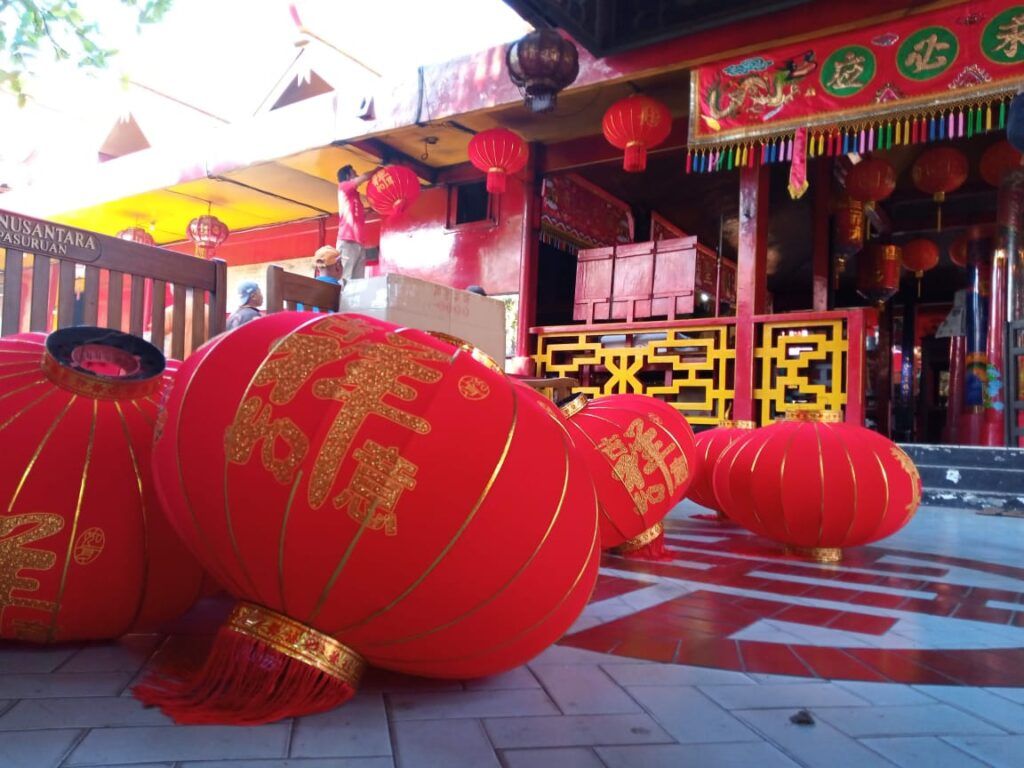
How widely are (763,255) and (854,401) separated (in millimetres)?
1619

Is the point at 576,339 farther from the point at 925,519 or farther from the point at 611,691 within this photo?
the point at 611,691

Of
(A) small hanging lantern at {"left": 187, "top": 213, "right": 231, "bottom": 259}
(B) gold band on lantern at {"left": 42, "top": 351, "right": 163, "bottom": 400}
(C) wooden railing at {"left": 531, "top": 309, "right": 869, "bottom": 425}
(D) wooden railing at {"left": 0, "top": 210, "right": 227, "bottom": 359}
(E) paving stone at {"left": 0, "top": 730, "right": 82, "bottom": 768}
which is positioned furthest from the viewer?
(A) small hanging lantern at {"left": 187, "top": 213, "right": 231, "bottom": 259}

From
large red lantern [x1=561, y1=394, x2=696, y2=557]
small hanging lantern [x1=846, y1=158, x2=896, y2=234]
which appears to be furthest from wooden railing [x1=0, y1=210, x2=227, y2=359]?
small hanging lantern [x1=846, y1=158, x2=896, y2=234]

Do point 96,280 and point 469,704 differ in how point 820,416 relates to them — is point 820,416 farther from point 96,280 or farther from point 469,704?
point 96,280

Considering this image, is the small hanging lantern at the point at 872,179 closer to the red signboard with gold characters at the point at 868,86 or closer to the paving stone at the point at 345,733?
the red signboard with gold characters at the point at 868,86

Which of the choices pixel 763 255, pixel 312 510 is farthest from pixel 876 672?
pixel 763 255

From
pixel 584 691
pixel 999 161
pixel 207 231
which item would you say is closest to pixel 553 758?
pixel 584 691

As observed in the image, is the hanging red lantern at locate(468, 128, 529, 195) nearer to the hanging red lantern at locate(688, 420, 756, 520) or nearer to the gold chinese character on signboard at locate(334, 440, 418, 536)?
the hanging red lantern at locate(688, 420, 756, 520)

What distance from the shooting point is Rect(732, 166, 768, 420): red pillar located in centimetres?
650

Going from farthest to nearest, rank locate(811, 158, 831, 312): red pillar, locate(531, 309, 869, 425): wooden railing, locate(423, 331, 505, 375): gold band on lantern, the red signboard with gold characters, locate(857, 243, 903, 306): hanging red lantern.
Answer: locate(857, 243, 903, 306): hanging red lantern → locate(811, 158, 831, 312): red pillar → locate(531, 309, 869, 425): wooden railing → the red signboard with gold characters → locate(423, 331, 505, 375): gold band on lantern

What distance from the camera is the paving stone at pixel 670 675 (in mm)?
1658

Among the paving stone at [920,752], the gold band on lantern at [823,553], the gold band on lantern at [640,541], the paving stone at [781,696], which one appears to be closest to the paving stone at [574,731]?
the paving stone at [781,696]

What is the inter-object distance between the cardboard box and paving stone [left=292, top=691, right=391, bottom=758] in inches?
76.6

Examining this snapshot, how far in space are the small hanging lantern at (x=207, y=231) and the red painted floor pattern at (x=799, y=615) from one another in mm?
9728
